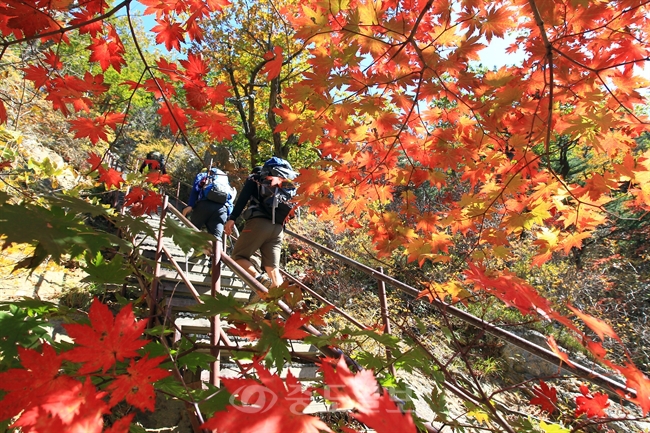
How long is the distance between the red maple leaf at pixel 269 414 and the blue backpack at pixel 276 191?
263 cm

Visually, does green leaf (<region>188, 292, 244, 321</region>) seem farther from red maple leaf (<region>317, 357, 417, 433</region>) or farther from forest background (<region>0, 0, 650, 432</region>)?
red maple leaf (<region>317, 357, 417, 433</region>)

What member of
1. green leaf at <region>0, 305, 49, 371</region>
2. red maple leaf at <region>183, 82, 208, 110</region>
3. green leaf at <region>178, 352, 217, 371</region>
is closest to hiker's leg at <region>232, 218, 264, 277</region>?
red maple leaf at <region>183, 82, 208, 110</region>

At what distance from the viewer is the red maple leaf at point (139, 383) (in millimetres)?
867

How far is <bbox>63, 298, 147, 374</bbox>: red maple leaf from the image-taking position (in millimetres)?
848

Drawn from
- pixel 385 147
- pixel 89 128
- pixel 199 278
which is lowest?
pixel 199 278

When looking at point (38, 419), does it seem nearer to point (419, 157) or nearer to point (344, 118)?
point (344, 118)

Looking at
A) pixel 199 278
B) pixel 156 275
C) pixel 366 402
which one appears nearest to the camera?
pixel 366 402

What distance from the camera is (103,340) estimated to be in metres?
0.88

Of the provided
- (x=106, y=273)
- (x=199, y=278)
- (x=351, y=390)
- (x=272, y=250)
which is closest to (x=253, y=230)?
(x=272, y=250)

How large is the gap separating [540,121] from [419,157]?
2.40 feet

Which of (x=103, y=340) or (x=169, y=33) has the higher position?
(x=169, y=33)

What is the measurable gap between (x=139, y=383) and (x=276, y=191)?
8.63 feet

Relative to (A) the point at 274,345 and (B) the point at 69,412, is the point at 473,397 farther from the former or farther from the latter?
(B) the point at 69,412

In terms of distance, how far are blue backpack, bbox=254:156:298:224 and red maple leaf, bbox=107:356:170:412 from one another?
98.4 inches
